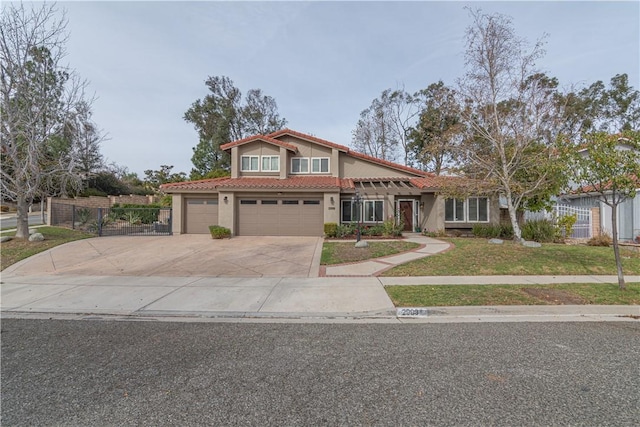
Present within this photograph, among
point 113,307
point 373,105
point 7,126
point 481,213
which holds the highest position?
point 373,105

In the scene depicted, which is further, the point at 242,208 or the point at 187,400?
the point at 242,208

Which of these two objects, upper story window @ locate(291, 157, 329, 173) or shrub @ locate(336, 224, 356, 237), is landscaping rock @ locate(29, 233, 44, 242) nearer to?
upper story window @ locate(291, 157, 329, 173)

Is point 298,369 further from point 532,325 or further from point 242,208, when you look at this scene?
point 242,208

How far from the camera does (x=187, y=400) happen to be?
2865mm

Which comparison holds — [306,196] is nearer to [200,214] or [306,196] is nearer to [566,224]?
[200,214]

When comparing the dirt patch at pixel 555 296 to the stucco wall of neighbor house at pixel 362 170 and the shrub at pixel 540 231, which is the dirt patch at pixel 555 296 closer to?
the shrub at pixel 540 231

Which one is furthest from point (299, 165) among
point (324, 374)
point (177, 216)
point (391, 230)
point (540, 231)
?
point (324, 374)

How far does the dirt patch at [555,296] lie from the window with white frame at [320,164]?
50.2 feet

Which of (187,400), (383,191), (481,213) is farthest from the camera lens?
(481,213)

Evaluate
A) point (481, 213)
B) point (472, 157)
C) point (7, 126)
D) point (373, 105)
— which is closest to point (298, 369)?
point (472, 157)

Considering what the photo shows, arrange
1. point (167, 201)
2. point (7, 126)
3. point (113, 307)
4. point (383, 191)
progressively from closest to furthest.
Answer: point (113, 307)
point (7, 126)
point (383, 191)
point (167, 201)

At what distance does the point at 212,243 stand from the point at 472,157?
13825 mm

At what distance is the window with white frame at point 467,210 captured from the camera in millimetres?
18344

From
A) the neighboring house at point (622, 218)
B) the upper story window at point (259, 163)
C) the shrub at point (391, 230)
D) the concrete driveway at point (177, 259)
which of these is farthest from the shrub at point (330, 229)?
the neighboring house at point (622, 218)
